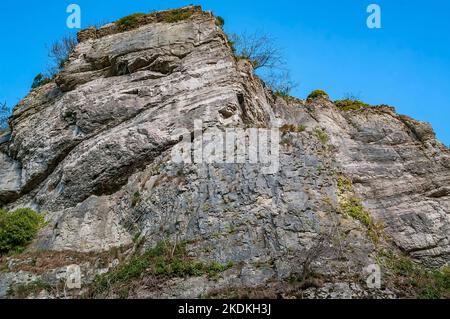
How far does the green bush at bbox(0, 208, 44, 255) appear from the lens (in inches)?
639

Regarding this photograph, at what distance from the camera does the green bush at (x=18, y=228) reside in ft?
53.3

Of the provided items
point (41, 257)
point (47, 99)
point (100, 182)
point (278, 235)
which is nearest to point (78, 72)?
point (47, 99)

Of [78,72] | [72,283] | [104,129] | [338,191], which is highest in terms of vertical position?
[78,72]

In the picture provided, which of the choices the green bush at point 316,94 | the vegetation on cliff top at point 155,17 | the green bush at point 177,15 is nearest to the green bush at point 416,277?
the green bush at point 316,94

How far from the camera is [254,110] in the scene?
19203mm

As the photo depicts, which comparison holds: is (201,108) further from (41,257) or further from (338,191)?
(41,257)

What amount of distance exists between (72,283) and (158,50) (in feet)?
32.7

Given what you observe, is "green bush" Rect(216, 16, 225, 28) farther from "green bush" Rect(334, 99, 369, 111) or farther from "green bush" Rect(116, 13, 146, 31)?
"green bush" Rect(334, 99, 369, 111)

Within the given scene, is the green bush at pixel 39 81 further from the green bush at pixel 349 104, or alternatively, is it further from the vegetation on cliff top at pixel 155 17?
the green bush at pixel 349 104

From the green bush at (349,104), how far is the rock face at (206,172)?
541 mm

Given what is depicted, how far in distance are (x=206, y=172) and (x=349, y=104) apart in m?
9.00

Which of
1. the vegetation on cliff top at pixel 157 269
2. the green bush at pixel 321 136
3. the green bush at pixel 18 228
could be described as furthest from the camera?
the green bush at pixel 321 136

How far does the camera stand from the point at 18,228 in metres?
16.6

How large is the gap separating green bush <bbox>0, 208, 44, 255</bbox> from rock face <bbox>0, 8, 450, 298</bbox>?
0.38 meters
